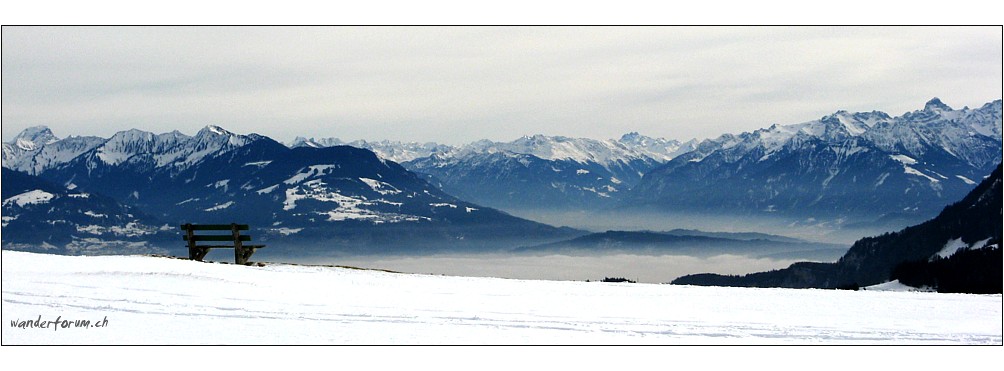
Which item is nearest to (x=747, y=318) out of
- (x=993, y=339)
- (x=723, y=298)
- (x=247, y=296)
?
(x=723, y=298)

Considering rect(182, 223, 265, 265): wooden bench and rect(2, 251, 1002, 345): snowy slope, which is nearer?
rect(2, 251, 1002, 345): snowy slope

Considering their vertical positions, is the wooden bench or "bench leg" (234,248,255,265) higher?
the wooden bench

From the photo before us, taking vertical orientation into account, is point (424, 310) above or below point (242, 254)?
below

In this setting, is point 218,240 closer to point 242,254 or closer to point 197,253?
point 242,254

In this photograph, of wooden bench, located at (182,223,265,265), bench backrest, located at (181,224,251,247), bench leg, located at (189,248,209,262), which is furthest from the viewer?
bench leg, located at (189,248,209,262)

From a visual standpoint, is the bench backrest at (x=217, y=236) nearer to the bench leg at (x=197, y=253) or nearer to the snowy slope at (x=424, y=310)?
the bench leg at (x=197, y=253)

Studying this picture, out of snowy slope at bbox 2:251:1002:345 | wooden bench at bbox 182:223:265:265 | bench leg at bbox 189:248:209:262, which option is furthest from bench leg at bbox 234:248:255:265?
snowy slope at bbox 2:251:1002:345

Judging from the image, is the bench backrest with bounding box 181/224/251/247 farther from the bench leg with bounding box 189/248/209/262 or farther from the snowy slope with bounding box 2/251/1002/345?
the snowy slope with bounding box 2/251/1002/345

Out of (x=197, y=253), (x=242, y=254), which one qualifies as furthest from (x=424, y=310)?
(x=197, y=253)
